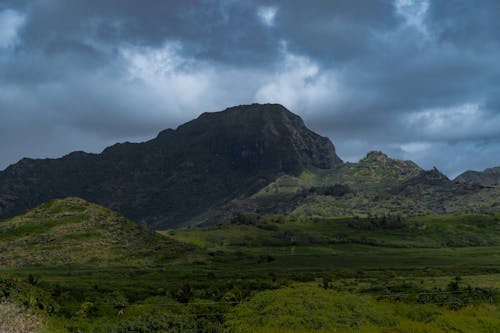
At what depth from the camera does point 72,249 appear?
192000 mm

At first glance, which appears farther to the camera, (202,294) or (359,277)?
(359,277)

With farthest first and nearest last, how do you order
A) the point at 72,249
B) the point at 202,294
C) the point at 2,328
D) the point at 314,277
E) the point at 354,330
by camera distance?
1. the point at 72,249
2. the point at 314,277
3. the point at 202,294
4. the point at 354,330
5. the point at 2,328

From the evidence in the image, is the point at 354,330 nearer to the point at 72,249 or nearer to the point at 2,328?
the point at 2,328

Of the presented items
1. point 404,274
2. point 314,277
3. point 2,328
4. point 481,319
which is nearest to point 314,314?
point 481,319

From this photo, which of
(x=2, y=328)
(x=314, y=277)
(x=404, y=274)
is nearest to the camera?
(x=2, y=328)

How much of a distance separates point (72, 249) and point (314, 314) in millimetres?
170217

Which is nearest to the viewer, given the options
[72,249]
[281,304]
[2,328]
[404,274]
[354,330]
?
[2,328]

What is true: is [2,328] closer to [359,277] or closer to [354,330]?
[354,330]

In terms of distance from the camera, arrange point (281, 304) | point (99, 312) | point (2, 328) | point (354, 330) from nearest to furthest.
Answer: point (2, 328), point (354, 330), point (281, 304), point (99, 312)

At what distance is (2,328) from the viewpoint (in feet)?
109

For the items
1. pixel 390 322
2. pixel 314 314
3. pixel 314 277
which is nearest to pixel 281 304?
pixel 314 314

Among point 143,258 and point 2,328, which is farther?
point 143,258

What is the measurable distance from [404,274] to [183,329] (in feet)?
414

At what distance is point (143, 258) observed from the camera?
193m
